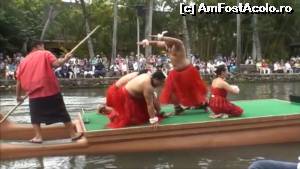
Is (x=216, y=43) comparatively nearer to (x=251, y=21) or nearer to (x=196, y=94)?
(x=251, y=21)

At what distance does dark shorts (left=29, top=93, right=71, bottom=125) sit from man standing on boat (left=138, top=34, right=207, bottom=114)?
172 centimetres

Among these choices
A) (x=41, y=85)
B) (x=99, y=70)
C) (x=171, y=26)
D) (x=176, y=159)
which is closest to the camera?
(x=41, y=85)

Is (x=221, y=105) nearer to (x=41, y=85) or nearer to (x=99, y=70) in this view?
(x=41, y=85)

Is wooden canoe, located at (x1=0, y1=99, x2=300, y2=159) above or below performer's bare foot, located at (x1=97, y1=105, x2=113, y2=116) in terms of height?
below

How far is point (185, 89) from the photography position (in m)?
8.02

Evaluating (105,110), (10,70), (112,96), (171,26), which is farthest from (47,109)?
(171,26)

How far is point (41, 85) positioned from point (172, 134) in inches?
70.0

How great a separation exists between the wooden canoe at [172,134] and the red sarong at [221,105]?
0.15 meters

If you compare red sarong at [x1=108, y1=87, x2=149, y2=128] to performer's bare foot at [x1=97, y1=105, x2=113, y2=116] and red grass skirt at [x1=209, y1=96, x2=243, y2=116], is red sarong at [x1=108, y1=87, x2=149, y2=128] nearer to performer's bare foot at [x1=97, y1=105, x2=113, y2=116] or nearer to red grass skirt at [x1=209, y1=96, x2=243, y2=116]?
performer's bare foot at [x1=97, y1=105, x2=113, y2=116]

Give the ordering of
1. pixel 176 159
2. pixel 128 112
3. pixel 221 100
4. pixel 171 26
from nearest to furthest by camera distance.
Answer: pixel 176 159 → pixel 128 112 → pixel 221 100 → pixel 171 26

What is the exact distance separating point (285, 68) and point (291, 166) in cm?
2333

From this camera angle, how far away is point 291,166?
3908mm

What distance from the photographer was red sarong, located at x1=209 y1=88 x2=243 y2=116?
7.61 meters

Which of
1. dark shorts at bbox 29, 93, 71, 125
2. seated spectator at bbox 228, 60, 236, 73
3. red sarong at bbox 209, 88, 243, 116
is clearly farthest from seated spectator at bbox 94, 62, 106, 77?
dark shorts at bbox 29, 93, 71, 125
